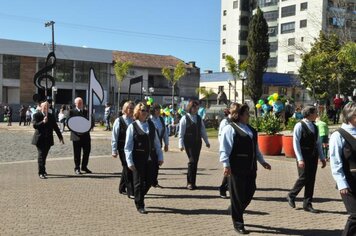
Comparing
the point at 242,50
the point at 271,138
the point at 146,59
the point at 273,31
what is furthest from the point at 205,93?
the point at 271,138

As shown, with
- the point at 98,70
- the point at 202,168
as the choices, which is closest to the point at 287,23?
the point at 98,70

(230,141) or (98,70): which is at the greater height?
(98,70)

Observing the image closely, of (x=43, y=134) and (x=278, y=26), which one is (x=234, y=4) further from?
(x=43, y=134)

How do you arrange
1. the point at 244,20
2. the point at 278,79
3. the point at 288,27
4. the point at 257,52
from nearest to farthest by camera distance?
the point at 257,52, the point at 278,79, the point at 288,27, the point at 244,20

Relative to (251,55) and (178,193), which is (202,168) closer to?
(178,193)

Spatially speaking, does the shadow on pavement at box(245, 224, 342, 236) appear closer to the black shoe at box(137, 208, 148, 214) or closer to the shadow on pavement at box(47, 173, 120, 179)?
the black shoe at box(137, 208, 148, 214)

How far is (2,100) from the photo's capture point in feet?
179

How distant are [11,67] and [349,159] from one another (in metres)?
53.6

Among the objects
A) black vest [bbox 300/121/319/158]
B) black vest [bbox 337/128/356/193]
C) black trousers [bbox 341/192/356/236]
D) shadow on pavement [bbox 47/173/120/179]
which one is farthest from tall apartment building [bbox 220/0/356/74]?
black trousers [bbox 341/192/356/236]

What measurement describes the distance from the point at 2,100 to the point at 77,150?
45.9m

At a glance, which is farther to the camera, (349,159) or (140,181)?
(140,181)

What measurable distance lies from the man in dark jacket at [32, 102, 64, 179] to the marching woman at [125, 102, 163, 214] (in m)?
4.24

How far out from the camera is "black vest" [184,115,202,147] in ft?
32.3

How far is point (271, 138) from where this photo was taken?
1614 centimetres
